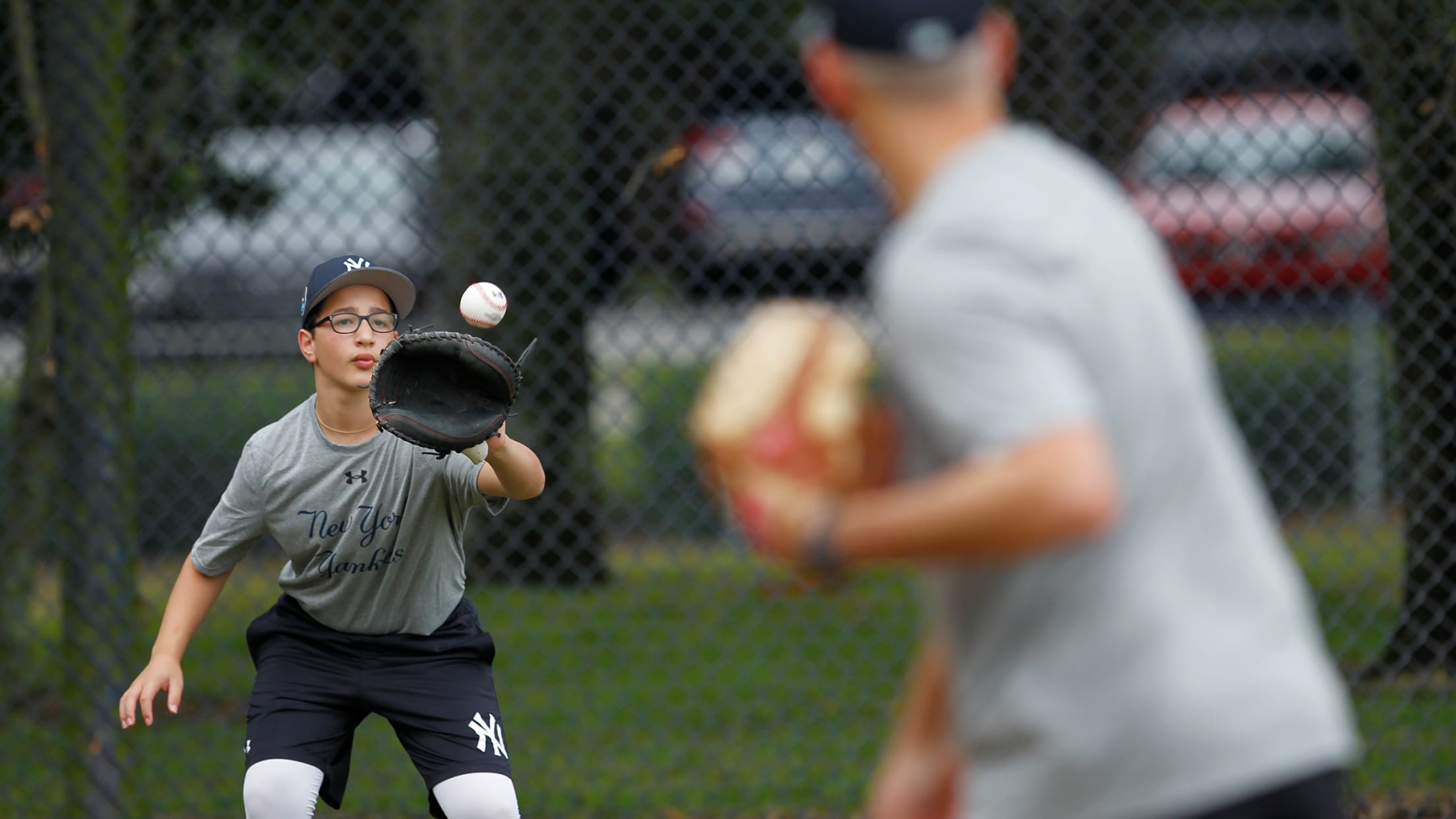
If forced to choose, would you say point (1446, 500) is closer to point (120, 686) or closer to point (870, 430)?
point (870, 430)

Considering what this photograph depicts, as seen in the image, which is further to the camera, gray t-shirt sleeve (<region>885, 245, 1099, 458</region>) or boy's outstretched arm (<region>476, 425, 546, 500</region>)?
boy's outstretched arm (<region>476, 425, 546, 500</region>)

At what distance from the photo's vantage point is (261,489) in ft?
10.5

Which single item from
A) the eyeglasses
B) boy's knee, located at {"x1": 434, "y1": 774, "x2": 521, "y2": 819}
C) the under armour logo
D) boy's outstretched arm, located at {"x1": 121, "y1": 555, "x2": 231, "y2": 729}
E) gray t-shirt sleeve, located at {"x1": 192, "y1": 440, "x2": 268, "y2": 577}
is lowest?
boy's knee, located at {"x1": 434, "y1": 774, "x2": 521, "y2": 819}

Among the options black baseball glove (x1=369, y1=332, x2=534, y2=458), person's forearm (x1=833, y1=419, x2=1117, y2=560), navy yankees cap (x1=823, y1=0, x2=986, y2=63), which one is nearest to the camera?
person's forearm (x1=833, y1=419, x2=1117, y2=560)

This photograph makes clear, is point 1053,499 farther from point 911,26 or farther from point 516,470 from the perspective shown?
point 516,470

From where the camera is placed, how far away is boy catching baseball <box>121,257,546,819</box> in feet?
10.4

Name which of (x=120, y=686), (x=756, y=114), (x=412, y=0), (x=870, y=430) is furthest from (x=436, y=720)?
(x=412, y=0)

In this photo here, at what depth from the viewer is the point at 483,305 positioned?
3.02 m

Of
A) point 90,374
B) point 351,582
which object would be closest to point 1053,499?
point 351,582

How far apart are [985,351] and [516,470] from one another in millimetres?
1738

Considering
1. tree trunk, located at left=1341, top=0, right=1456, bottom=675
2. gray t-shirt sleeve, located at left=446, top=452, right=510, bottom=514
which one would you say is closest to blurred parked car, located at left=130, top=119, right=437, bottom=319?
gray t-shirt sleeve, located at left=446, top=452, right=510, bottom=514

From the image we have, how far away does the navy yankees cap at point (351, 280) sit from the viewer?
126 inches

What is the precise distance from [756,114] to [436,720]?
2.63 m

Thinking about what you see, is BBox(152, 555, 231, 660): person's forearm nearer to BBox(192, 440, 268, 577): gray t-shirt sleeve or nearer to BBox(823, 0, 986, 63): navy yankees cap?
BBox(192, 440, 268, 577): gray t-shirt sleeve
